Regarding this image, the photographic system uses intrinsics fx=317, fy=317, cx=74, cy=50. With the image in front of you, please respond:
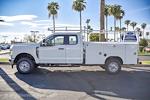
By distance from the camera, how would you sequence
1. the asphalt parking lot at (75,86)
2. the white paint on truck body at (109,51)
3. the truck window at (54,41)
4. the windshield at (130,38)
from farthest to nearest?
the windshield at (130,38), the truck window at (54,41), the white paint on truck body at (109,51), the asphalt parking lot at (75,86)

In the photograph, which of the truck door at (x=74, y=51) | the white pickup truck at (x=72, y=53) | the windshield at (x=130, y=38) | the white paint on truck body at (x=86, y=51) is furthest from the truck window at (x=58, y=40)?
the windshield at (x=130, y=38)

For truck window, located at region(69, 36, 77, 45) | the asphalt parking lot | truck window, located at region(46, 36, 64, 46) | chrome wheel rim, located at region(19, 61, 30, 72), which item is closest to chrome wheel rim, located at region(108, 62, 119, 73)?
the asphalt parking lot

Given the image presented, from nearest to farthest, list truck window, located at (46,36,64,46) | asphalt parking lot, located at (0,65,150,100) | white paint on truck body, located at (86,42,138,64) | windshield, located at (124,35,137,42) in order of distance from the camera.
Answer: asphalt parking lot, located at (0,65,150,100), white paint on truck body, located at (86,42,138,64), truck window, located at (46,36,64,46), windshield, located at (124,35,137,42)

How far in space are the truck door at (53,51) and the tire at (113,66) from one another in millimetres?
2115

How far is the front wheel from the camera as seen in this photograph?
1509cm

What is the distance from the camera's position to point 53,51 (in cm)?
1516

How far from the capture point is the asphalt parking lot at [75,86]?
9.91m

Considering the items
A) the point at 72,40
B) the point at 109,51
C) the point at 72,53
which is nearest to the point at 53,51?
the point at 72,53

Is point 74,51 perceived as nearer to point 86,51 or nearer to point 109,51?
point 86,51

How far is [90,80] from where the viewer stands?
43.9ft

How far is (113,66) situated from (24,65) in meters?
4.25

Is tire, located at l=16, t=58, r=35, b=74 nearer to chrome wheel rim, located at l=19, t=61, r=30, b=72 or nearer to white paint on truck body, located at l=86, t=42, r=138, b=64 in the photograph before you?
chrome wheel rim, located at l=19, t=61, r=30, b=72

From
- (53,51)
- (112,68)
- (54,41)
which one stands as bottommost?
(112,68)

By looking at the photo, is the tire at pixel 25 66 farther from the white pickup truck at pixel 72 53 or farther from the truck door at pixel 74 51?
the truck door at pixel 74 51
